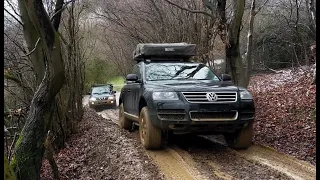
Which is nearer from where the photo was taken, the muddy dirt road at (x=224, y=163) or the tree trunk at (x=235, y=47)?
the muddy dirt road at (x=224, y=163)

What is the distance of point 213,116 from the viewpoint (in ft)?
22.1

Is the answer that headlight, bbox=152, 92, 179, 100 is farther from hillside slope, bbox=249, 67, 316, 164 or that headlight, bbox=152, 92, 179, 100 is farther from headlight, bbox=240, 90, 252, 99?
hillside slope, bbox=249, 67, 316, 164

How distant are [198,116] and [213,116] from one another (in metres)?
0.27

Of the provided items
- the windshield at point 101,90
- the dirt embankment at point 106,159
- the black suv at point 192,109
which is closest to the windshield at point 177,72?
the black suv at point 192,109

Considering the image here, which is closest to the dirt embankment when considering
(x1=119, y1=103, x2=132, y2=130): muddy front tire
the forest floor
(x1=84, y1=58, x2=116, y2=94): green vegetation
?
the forest floor

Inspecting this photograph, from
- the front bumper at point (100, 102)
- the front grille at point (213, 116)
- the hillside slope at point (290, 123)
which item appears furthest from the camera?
the front bumper at point (100, 102)

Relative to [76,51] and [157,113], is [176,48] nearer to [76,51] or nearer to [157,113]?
[157,113]

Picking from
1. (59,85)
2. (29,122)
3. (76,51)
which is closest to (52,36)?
(59,85)

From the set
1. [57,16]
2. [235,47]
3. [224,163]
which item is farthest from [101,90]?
[224,163]

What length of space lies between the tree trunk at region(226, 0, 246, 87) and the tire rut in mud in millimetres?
2776

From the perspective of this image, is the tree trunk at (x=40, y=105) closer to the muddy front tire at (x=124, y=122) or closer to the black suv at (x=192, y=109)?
the black suv at (x=192, y=109)

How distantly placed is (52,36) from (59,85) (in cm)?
79

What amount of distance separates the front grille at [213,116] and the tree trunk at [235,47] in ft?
11.3

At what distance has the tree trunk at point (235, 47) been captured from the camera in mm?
9773
